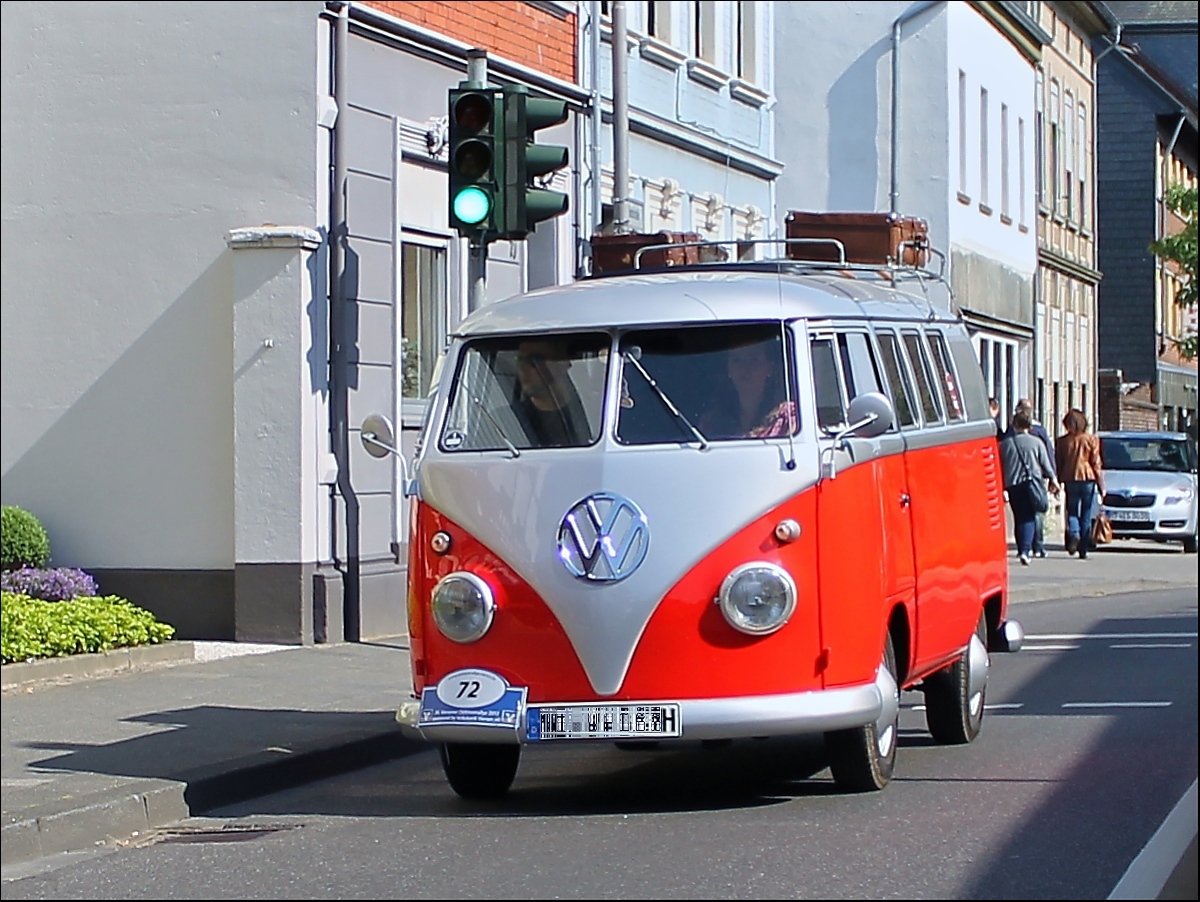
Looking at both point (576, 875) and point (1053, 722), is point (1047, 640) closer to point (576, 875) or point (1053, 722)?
point (1053, 722)

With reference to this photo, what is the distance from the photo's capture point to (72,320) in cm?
1619

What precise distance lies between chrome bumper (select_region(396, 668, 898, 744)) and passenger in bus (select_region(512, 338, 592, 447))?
1226 mm

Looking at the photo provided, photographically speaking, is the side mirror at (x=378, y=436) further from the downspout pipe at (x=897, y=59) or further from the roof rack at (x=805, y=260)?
the downspout pipe at (x=897, y=59)

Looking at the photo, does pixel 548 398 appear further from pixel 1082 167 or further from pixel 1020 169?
pixel 1082 167

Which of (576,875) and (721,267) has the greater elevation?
(721,267)

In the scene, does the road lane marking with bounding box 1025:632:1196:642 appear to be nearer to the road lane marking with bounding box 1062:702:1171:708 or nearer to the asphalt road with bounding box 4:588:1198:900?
the road lane marking with bounding box 1062:702:1171:708

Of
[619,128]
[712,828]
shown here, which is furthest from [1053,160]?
[712,828]

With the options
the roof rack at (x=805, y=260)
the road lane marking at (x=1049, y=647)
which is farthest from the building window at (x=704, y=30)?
the roof rack at (x=805, y=260)

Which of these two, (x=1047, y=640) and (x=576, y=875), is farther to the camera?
(x=1047, y=640)

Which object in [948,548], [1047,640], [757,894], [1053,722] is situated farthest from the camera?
[1047,640]

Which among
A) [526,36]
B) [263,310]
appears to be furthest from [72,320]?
[526,36]

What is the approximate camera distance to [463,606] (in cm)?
916

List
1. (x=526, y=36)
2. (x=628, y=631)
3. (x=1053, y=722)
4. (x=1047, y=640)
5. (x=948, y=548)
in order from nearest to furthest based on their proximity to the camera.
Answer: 1. (x=628, y=631)
2. (x=948, y=548)
3. (x=1053, y=722)
4. (x=1047, y=640)
5. (x=526, y=36)

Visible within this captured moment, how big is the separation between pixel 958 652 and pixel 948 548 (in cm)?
64
